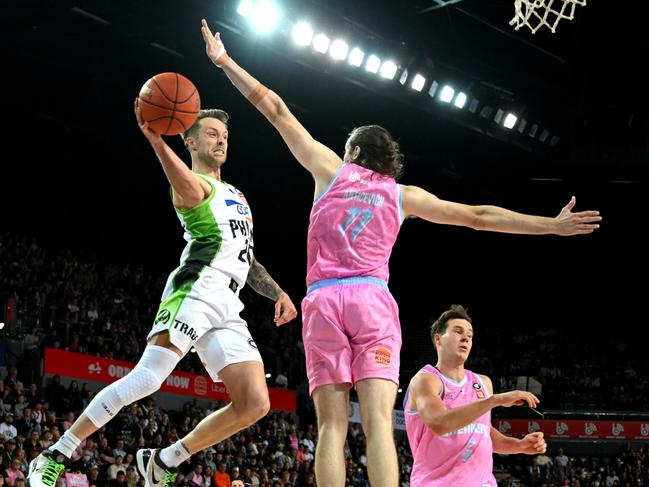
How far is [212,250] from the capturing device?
588cm

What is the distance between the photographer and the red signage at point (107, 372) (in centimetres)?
1833

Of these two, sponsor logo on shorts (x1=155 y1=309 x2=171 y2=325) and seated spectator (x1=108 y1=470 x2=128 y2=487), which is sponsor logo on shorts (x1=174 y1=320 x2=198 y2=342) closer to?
sponsor logo on shorts (x1=155 y1=309 x2=171 y2=325)

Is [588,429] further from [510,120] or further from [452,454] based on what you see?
[452,454]

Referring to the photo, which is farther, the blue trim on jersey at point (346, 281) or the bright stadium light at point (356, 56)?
the bright stadium light at point (356, 56)

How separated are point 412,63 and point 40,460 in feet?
52.6

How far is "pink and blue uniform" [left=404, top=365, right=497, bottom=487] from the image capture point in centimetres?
614

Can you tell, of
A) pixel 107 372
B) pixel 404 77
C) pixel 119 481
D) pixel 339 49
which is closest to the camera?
pixel 119 481

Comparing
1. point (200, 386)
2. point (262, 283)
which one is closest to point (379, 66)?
point (200, 386)

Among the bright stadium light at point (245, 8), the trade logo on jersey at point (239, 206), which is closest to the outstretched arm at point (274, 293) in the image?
the trade logo on jersey at point (239, 206)

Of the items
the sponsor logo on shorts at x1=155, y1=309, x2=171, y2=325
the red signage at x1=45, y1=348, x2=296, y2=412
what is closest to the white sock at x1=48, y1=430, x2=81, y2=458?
the sponsor logo on shorts at x1=155, y1=309, x2=171, y2=325

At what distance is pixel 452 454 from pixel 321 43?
13.4 meters

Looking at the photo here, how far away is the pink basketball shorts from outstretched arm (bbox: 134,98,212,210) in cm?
114

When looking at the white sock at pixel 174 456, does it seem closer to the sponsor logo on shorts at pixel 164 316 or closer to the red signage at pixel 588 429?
the sponsor logo on shorts at pixel 164 316

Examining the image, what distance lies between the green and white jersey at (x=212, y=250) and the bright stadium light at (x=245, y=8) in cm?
1132
